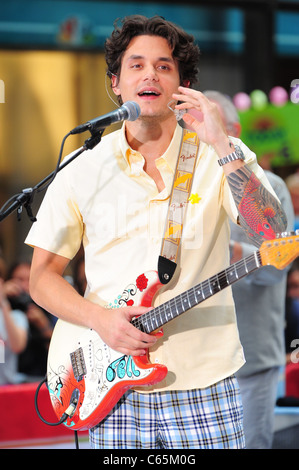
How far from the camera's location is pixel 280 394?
4352 mm

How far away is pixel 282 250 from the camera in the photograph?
1862 millimetres

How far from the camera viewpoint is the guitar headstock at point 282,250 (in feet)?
6.08

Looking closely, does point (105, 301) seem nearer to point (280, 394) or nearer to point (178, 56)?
point (178, 56)

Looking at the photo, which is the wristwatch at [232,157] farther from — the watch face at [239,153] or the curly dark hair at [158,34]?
the curly dark hair at [158,34]

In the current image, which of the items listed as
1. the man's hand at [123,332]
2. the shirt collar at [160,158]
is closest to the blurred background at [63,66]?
the shirt collar at [160,158]

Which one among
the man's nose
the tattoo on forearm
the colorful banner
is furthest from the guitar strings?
the colorful banner

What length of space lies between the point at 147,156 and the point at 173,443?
0.92 meters

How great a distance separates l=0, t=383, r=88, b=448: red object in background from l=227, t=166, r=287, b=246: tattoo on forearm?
2748 mm

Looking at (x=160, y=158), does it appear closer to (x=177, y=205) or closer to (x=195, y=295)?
(x=177, y=205)

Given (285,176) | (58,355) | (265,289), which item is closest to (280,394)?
(265,289)

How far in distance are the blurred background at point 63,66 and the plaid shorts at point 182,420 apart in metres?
3.96

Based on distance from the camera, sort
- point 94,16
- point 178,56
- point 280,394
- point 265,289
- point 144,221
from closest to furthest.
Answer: point 144,221 → point 178,56 → point 265,289 → point 280,394 → point 94,16

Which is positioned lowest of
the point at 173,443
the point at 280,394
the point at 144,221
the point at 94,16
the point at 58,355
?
the point at 280,394

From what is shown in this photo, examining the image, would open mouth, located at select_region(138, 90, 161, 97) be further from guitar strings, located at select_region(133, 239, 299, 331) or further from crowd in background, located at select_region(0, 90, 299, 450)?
crowd in background, located at select_region(0, 90, 299, 450)
